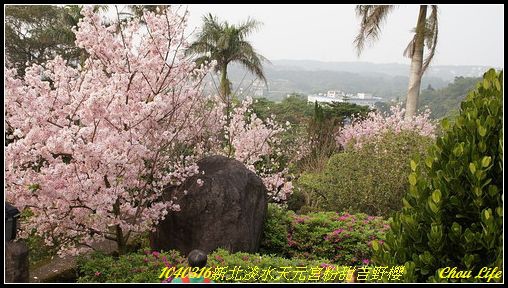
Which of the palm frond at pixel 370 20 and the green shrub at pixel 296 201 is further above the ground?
the palm frond at pixel 370 20

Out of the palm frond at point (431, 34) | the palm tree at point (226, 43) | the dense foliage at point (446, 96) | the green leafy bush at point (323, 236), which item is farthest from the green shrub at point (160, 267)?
the dense foliage at point (446, 96)

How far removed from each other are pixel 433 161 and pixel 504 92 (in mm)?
664

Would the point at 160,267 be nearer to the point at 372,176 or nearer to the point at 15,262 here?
the point at 15,262

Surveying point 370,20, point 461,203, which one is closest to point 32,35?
point 370,20

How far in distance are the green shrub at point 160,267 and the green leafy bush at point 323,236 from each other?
2.02 metres

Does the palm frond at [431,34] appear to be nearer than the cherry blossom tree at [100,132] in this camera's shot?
No

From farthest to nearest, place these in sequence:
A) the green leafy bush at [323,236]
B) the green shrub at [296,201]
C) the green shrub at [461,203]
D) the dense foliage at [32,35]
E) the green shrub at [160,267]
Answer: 1. the dense foliage at [32,35]
2. the green shrub at [296,201]
3. the green leafy bush at [323,236]
4. the green shrub at [160,267]
5. the green shrub at [461,203]

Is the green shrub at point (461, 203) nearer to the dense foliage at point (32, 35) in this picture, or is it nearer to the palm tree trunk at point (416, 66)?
the palm tree trunk at point (416, 66)

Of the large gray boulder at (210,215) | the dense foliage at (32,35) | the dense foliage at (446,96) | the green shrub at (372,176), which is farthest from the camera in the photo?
the dense foliage at (446,96)

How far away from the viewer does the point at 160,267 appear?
19.6 ft

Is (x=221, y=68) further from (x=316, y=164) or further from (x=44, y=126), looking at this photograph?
(x=44, y=126)

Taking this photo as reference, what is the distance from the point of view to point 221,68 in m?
20.0

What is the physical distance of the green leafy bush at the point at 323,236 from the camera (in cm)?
815

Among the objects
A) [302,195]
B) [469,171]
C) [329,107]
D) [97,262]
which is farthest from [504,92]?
[329,107]
